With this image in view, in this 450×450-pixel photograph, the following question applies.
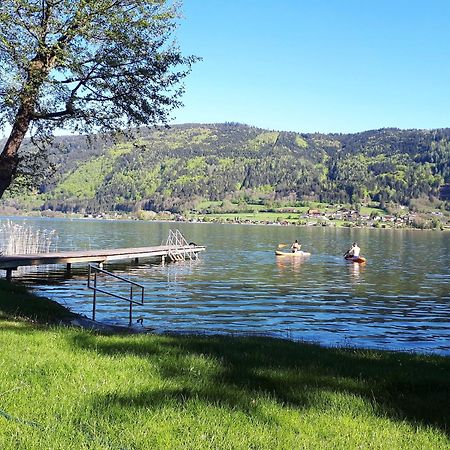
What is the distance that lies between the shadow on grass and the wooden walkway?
25311 mm

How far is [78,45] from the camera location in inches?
576

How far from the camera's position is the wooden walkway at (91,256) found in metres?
32.6

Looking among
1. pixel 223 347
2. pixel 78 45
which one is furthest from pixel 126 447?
pixel 78 45

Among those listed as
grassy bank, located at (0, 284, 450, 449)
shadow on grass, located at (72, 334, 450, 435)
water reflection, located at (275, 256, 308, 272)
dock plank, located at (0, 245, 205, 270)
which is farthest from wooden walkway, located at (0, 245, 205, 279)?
grassy bank, located at (0, 284, 450, 449)

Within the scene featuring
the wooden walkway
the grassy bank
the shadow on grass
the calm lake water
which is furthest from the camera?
the wooden walkway

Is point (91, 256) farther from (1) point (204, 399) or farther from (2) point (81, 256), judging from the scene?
(1) point (204, 399)

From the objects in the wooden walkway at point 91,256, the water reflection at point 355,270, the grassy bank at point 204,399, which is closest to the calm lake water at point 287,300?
the water reflection at point 355,270

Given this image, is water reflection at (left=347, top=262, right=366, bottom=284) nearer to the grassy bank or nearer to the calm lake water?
the calm lake water

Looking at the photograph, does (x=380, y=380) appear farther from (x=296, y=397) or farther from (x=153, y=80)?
(x=153, y=80)

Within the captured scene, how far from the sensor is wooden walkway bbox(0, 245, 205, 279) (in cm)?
3260

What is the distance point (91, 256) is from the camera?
136ft

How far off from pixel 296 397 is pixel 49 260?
3268 cm

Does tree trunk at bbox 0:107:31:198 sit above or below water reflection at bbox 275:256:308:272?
above

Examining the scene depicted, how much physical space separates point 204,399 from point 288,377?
1773 millimetres
